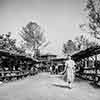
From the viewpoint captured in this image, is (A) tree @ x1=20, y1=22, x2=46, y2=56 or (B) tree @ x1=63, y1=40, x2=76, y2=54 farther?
(B) tree @ x1=63, y1=40, x2=76, y2=54

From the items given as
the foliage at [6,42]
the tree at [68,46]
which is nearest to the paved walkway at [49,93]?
the foliage at [6,42]

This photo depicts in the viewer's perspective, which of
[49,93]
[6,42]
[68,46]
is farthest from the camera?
[68,46]

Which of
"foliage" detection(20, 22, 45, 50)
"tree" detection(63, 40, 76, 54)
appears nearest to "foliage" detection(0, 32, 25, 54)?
"foliage" detection(20, 22, 45, 50)

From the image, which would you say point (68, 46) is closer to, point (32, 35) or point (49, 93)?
point (32, 35)

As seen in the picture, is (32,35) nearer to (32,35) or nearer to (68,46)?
(32,35)

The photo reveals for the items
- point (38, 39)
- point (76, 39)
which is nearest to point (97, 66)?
point (38, 39)

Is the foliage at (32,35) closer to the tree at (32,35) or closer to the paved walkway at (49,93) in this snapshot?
the tree at (32,35)

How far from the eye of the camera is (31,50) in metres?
40.3

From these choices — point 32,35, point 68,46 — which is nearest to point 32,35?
point 32,35

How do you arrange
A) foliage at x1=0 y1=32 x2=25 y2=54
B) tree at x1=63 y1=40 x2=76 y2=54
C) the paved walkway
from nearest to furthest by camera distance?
1. the paved walkway
2. foliage at x1=0 y1=32 x2=25 y2=54
3. tree at x1=63 y1=40 x2=76 y2=54

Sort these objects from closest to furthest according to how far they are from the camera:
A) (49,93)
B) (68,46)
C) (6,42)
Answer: (49,93) < (6,42) < (68,46)

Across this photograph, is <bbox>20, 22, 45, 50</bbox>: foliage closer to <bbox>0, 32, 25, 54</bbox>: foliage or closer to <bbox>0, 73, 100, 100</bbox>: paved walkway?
<bbox>0, 32, 25, 54</bbox>: foliage

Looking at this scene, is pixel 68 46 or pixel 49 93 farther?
pixel 68 46

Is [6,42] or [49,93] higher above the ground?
[6,42]
